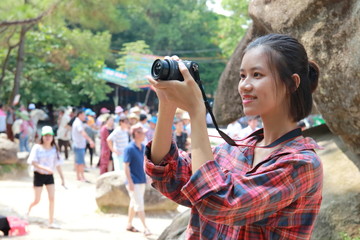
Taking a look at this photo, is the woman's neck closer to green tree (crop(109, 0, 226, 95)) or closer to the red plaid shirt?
the red plaid shirt

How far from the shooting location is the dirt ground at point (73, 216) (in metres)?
7.18

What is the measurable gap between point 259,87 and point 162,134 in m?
0.37

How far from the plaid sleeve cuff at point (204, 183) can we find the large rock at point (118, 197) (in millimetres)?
6913

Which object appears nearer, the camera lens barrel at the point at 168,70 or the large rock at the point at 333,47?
the camera lens barrel at the point at 168,70

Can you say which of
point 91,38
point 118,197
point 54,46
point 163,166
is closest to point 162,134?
point 163,166

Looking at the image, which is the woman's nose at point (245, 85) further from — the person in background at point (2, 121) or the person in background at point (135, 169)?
the person in background at point (2, 121)

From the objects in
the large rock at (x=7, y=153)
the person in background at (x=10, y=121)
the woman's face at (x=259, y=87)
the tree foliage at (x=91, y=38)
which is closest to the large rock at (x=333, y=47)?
the woman's face at (x=259, y=87)

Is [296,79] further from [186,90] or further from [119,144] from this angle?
[119,144]

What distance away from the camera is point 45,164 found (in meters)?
7.41

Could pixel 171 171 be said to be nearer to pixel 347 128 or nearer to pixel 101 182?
pixel 347 128

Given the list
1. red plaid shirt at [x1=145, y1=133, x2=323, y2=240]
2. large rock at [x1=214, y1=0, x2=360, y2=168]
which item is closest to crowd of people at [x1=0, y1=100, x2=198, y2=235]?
large rock at [x1=214, y1=0, x2=360, y2=168]

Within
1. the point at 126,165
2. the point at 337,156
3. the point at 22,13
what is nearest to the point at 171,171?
the point at 337,156

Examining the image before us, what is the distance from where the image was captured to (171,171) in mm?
1834

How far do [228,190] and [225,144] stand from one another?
445mm
